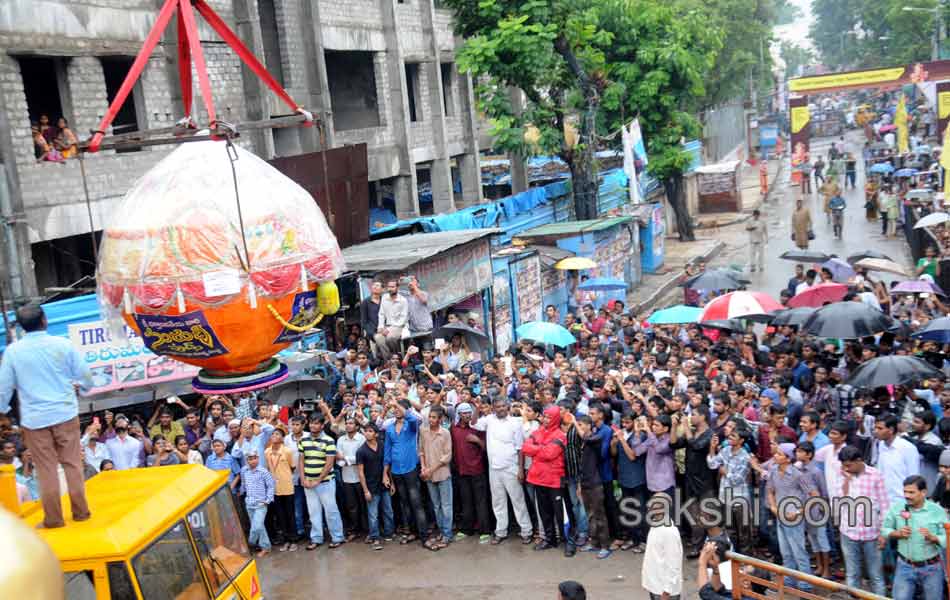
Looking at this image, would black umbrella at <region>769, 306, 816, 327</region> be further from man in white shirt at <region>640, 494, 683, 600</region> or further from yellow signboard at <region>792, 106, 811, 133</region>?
yellow signboard at <region>792, 106, 811, 133</region>

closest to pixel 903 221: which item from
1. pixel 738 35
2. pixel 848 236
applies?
pixel 848 236

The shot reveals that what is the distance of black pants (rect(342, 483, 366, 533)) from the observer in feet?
40.2

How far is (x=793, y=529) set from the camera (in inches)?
386

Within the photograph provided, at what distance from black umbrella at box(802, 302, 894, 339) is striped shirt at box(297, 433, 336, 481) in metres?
6.29

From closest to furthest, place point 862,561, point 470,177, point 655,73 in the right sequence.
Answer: point 862,561, point 655,73, point 470,177

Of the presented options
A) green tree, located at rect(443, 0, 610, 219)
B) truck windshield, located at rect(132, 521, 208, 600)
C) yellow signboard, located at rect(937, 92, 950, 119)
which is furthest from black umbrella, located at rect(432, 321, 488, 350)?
yellow signboard, located at rect(937, 92, 950, 119)

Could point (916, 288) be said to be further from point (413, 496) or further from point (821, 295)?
point (413, 496)

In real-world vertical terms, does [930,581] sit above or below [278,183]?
below

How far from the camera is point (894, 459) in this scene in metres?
9.14

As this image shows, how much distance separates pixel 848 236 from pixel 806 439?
22.6 metres

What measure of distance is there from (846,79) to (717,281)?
123 ft

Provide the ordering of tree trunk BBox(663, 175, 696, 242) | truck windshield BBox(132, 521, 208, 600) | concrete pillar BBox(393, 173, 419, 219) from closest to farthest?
truck windshield BBox(132, 521, 208, 600) < concrete pillar BBox(393, 173, 419, 219) < tree trunk BBox(663, 175, 696, 242)

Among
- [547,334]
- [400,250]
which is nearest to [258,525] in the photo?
[547,334]

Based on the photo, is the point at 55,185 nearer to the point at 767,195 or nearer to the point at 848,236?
the point at 848,236
